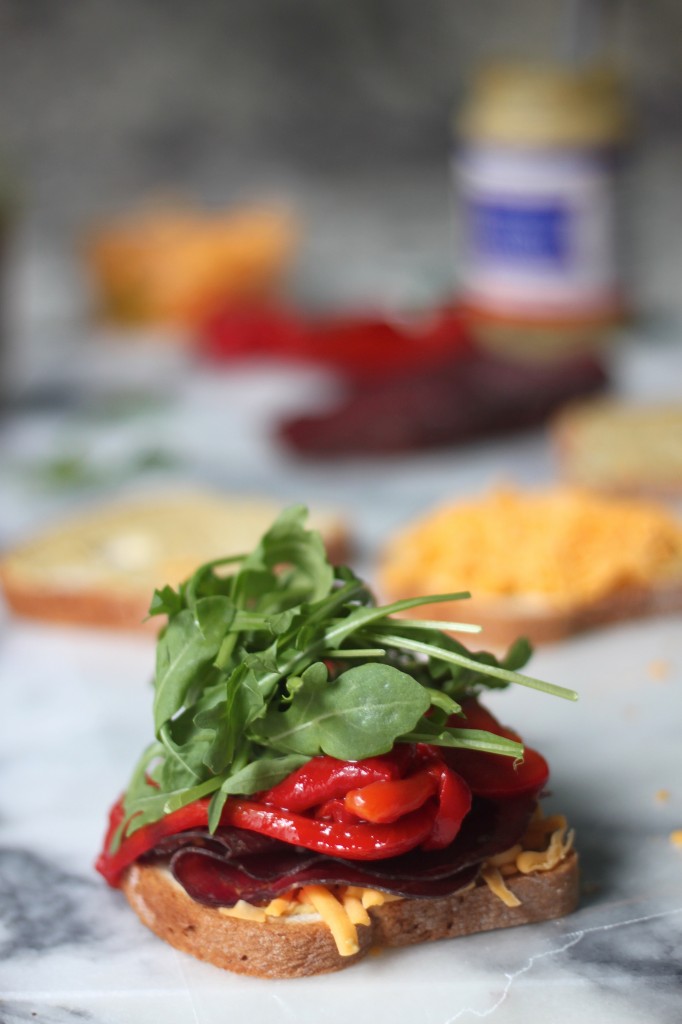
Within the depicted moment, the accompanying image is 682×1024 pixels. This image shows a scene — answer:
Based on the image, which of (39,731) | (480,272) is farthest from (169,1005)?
Answer: (480,272)

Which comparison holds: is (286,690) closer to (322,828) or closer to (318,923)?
(322,828)

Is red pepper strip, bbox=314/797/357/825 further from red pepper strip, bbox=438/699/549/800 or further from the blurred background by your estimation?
the blurred background

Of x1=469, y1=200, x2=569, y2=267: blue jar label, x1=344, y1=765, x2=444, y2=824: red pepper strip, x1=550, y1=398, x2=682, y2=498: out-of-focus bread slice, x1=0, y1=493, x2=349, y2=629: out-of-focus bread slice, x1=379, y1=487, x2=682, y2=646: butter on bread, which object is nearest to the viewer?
x1=344, y1=765, x2=444, y2=824: red pepper strip

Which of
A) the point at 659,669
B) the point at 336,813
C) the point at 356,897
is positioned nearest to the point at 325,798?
the point at 336,813

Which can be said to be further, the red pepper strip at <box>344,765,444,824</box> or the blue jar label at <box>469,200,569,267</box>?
the blue jar label at <box>469,200,569,267</box>

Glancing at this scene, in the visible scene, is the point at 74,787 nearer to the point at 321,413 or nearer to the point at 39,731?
the point at 39,731

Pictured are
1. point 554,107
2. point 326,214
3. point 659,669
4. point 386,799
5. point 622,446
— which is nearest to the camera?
point 386,799

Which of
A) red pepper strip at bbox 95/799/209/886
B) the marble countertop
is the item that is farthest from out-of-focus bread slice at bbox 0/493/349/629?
red pepper strip at bbox 95/799/209/886

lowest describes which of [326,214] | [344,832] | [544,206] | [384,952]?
[384,952]
